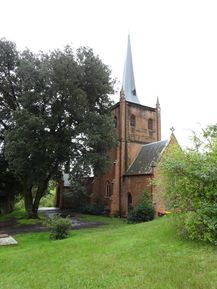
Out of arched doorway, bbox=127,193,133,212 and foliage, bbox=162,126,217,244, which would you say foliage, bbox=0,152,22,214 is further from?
foliage, bbox=162,126,217,244

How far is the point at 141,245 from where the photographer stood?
11250 millimetres

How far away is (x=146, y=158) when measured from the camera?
1242 inches

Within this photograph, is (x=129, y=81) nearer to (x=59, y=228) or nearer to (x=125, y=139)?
(x=125, y=139)

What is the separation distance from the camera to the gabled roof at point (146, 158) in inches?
1161

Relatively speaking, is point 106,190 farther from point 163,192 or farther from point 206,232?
point 206,232

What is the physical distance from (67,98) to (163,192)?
14654mm

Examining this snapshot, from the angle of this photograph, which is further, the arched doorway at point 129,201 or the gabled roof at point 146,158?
the arched doorway at point 129,201

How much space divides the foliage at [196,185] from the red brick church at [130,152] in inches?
585

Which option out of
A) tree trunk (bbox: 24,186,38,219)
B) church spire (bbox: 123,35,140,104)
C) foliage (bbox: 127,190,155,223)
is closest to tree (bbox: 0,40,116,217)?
tree trunk (bbox: 24,186,38,219)

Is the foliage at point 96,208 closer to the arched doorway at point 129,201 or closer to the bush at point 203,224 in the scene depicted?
the arched doorway at point 129,201

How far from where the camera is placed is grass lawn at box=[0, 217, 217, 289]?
7.57 metres

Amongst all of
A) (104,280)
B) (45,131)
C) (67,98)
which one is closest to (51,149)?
(45,131)

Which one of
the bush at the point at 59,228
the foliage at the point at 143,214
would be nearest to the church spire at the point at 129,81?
the foliage at the point at 143,214

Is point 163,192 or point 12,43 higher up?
point 12,43
